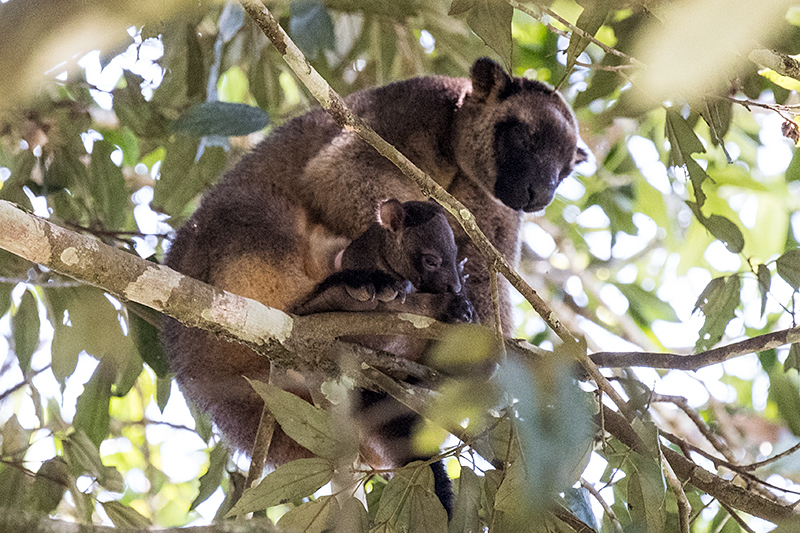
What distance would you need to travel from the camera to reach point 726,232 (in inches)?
151

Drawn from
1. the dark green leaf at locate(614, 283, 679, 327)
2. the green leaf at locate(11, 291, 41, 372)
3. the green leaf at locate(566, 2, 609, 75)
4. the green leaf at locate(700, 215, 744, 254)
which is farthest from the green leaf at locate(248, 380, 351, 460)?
the dark green leaf at locate(614, 283, 679, 327)

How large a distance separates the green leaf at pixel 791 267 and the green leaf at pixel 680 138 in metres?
0.62

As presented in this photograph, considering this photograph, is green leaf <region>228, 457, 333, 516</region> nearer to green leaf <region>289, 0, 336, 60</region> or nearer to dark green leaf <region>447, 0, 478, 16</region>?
dark green leaf <region>447, 0, 478, 16</region>

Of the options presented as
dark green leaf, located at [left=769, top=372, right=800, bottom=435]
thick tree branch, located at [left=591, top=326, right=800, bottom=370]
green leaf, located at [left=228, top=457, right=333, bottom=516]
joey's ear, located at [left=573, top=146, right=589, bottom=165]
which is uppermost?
thick tree branch, located at [left=591, top=326, right=800, bottom=370]

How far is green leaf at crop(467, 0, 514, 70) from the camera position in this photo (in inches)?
123

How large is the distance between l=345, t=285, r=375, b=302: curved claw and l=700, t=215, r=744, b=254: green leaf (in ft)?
5.83

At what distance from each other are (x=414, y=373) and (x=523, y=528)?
0.98 meters

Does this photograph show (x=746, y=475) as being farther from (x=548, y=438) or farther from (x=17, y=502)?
(x=17, y=502)

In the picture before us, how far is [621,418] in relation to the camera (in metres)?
3.11

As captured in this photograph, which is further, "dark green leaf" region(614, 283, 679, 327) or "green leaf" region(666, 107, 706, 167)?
"dark green leaf" region(614, 283, 679, 327)

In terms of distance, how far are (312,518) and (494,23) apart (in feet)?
6.83

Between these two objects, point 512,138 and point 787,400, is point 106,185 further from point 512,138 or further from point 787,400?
point 787,400

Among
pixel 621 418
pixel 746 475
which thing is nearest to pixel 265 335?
pixel 621 418

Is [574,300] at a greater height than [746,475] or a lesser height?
lesser
